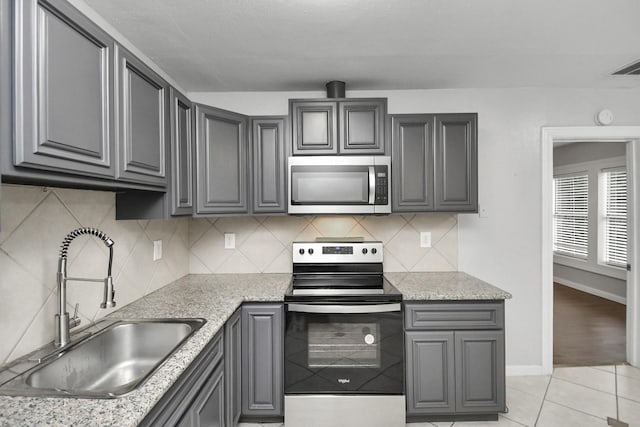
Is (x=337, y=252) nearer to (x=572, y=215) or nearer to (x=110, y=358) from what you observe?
(x=110, y=358)

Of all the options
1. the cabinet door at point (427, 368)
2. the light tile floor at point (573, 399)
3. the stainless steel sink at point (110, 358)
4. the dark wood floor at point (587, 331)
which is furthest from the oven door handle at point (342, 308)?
the dark wood floor at point (587, 331)

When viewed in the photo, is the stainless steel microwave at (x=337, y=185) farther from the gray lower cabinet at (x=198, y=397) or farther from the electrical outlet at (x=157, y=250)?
the gray lower cabinet at (x=198, y=397)

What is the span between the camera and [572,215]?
5688 mm

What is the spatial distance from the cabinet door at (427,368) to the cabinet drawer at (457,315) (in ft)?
0.20

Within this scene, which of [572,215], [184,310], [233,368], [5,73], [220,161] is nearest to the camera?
[5,73]

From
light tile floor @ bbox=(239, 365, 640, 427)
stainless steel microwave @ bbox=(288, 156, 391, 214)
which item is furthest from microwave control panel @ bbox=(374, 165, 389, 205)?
light tile floor @ bbox=(239, 365, 640, 427)

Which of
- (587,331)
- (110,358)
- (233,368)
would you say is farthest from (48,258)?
(587,331)

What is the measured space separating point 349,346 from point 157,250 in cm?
142

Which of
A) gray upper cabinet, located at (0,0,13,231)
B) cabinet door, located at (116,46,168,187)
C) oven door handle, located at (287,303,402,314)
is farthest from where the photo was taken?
oven door handle, located at (287,303,402,314)

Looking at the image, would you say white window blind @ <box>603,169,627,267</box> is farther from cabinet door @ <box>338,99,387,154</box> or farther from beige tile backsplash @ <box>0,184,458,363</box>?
cabinet door @ <box>338,99,387,154</box>

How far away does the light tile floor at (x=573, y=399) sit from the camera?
2.14 meters

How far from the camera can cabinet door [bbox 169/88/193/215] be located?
1825 mm

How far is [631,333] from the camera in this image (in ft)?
9.27

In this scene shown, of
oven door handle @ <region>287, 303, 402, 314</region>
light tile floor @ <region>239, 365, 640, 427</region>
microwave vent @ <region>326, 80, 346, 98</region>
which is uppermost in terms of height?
microwave vent @ <region>326, 80, 346, 98</region>
